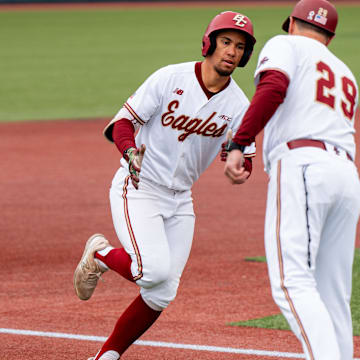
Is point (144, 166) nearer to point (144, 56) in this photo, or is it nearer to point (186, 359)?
point (186, 359)

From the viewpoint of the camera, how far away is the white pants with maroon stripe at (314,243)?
431cm

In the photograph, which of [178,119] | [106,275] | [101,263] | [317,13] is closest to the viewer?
[317,13]

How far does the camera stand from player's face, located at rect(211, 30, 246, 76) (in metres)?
5.63

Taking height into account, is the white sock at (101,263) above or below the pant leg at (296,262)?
below

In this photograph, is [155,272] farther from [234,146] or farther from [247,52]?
[247,52]

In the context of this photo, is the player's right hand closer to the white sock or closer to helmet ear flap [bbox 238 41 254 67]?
the white sock

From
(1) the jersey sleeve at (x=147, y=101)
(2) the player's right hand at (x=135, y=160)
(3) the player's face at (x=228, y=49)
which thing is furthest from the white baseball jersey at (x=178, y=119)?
(2) the player's right hand at (x=135, y=160)

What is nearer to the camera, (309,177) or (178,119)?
(309,177)

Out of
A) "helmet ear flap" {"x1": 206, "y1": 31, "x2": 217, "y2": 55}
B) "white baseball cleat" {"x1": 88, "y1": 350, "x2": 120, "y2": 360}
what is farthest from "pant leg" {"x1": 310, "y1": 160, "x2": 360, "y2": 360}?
"white baseball cleat" {"x1": 88, "y1": 350, "x2": 120, "y2": 360}

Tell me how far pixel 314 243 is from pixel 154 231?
4.69 feet

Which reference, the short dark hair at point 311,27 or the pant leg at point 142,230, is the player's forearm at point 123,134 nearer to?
the pant leg at point 142,230

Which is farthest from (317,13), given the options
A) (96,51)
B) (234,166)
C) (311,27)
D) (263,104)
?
(96,51)

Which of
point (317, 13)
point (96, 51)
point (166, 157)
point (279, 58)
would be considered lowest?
point (96, 51)

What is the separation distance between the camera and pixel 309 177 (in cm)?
444
